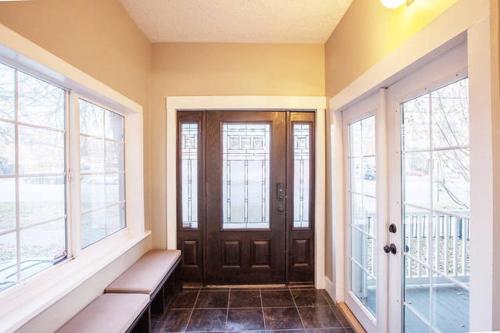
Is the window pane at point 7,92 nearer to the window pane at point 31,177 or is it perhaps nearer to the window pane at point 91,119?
the window pane at point 31,177

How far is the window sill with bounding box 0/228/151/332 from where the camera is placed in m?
1.23

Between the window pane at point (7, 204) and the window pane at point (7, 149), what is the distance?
0.05m

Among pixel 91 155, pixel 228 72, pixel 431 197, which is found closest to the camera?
pixel 431 197

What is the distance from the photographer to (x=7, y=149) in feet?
4.33

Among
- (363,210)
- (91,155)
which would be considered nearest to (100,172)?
(91,155)

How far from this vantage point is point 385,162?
1.83 metres

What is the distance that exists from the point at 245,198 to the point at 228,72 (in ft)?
4.66

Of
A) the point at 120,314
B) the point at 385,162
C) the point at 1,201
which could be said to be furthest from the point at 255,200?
the point at 1,201

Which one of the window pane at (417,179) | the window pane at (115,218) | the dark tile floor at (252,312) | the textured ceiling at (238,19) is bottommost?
the dark tile floor at (252,312)

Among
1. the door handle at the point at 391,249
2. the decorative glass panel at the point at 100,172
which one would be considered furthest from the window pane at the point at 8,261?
the door handle at the point at 391,249

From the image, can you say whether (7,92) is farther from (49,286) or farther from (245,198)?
(245,198)

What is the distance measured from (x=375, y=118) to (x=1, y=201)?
2.32 m

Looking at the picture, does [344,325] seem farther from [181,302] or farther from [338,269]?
[181,302]

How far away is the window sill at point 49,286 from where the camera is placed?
1229mm
